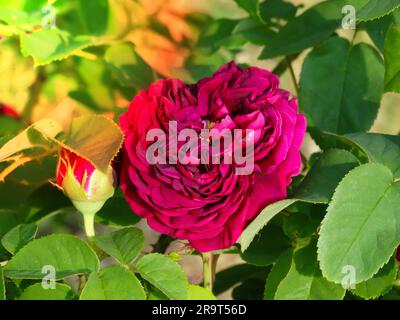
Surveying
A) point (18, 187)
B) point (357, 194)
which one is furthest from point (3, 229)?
point (357, 194)

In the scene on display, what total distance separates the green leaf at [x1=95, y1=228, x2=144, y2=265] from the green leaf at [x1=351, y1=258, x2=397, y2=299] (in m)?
0.15

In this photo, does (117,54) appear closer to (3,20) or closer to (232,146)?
(3,20)

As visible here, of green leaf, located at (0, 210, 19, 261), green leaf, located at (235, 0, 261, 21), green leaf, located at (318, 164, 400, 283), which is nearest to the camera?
green leaf, located at (318, 164, 400, 283)

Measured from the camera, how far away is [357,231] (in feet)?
1.43

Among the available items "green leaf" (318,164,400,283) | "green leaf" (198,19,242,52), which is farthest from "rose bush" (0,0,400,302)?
"green leaf" (198,19,242,52)

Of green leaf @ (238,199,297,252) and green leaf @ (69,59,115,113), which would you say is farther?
green leaf @ (69,59,115,113)

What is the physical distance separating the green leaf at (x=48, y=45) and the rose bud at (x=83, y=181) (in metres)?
0.12

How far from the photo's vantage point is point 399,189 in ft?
1.48

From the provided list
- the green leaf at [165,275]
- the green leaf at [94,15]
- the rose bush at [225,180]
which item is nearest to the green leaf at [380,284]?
the rose bush at [225,180]

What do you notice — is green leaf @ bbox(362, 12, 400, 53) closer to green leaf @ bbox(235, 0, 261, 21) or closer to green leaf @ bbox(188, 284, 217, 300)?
green leaf @ bbox(235, 0, 261, 21)

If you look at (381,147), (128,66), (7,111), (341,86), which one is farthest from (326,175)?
(7,111)

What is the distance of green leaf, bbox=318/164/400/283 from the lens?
17.0 inches

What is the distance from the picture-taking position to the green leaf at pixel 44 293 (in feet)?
1.50
